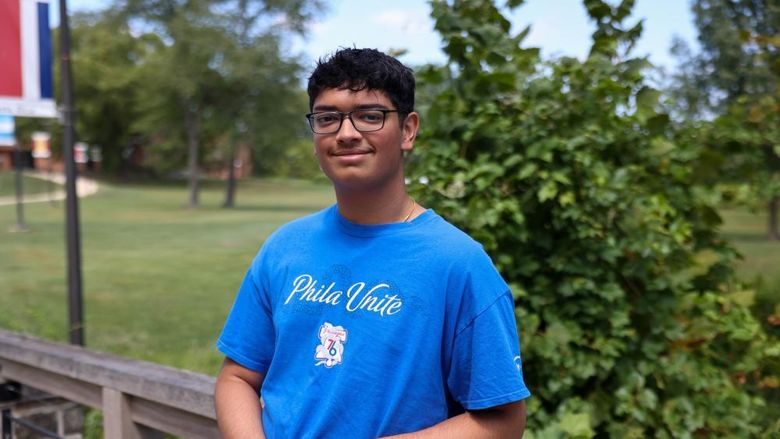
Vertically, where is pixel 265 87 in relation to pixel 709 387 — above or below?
above

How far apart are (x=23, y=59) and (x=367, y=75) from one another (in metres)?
3.89

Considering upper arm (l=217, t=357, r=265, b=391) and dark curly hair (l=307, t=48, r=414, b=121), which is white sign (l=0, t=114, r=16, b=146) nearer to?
upper arm (l=217, t=357, r=265, b=391)

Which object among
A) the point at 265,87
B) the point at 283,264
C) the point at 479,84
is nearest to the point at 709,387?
the point at 479,84

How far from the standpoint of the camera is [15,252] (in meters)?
16.4

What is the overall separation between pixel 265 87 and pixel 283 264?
3860 cm

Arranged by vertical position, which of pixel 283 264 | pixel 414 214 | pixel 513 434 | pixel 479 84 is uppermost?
pixel 479 84

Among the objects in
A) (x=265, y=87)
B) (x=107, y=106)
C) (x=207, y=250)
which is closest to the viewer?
(x=207, y=250)

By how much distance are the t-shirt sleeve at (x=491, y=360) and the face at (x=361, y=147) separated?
315 mm

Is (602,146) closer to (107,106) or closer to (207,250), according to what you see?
(207,250)

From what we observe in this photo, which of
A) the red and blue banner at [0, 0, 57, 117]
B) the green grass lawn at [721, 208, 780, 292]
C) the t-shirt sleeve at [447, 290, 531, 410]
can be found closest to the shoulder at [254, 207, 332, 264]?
the t-shirt sleeve at [447, 290, 531, 410]

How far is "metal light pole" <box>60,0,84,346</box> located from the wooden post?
2.28 meters

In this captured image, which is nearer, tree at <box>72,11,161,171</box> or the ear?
the ear

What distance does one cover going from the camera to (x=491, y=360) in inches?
54.8

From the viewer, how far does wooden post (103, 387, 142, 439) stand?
2697 mm
